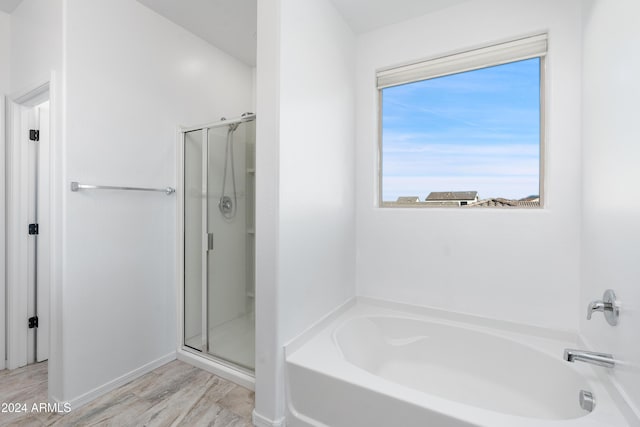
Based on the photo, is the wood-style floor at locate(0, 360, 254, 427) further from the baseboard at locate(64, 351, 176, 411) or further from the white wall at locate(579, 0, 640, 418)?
the white wall at locate(579, 0, 640, 418)

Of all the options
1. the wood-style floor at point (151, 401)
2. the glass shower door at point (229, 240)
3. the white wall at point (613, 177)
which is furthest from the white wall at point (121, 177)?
the white wall at point (613, 177)

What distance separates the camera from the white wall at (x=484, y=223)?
1690 mm

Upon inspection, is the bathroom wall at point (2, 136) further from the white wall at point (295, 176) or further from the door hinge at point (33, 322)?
the white wall at point (295, 176)

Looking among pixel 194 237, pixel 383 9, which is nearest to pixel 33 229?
pixel 194 237

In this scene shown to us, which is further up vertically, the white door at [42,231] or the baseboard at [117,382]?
the white door at [42,231]

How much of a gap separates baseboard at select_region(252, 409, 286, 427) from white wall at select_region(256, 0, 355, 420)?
2 centimetres

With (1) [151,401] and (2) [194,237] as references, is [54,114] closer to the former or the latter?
(2) [194,237]

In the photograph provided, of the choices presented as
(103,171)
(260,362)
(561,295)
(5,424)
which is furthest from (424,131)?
(5,424)

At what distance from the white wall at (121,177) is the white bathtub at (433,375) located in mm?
1170

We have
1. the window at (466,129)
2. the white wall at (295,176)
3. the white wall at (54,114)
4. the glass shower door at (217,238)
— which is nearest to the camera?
the white wall at (295,176)

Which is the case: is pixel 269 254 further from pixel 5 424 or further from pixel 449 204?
pixel 5 424

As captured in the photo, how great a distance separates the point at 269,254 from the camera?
1.53 metres

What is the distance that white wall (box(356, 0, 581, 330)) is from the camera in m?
1.69

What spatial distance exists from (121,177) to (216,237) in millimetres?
723
